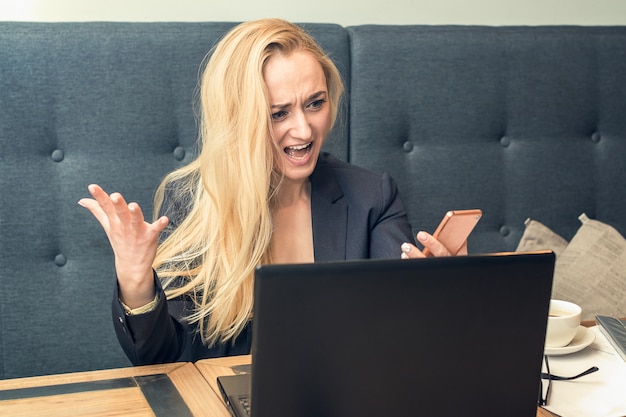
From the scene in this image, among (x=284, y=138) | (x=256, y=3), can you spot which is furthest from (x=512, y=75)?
(x=284, y=138)

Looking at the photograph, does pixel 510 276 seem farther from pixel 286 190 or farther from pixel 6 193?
pixel 6 193

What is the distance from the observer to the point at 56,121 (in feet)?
5.96

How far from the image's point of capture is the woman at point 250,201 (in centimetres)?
147

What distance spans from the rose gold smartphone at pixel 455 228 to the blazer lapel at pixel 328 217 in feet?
1.20

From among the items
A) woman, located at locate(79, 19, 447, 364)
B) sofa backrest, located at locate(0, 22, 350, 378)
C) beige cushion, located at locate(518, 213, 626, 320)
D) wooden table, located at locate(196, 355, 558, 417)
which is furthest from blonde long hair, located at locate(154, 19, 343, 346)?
beige cushion, located at locate(518, 213, 626, 320)

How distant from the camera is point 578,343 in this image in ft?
4.24

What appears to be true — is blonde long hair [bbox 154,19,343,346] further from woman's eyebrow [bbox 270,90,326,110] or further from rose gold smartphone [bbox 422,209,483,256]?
rose gold smartphone [bbox 422,209,483,256]

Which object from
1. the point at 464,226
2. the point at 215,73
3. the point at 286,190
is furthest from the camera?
the point at 286,190

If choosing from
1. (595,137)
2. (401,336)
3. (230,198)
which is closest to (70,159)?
(230,198)

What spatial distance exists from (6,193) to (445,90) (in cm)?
107

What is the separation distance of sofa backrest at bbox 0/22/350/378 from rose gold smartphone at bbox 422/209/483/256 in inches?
32.8

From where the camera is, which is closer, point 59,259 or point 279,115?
point 279,115

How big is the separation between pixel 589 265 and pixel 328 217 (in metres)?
0.78

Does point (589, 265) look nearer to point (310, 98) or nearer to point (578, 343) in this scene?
point (578, 343)
